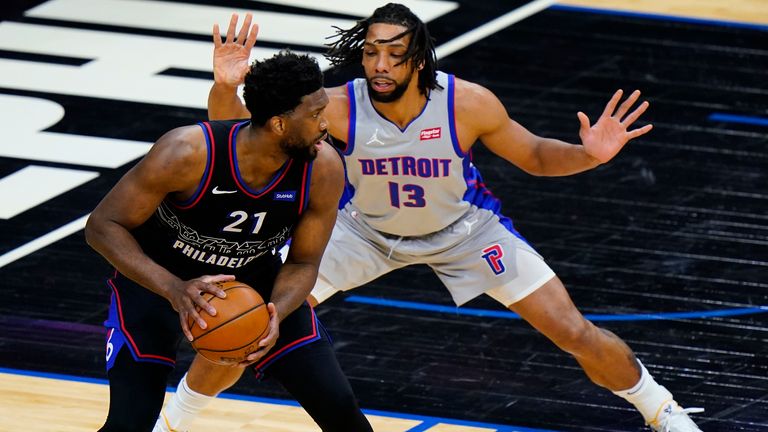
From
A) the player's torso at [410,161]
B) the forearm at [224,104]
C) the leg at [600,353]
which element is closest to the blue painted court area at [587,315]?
the leg at [600,353]

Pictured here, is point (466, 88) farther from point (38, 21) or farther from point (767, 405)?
point (38, 21)

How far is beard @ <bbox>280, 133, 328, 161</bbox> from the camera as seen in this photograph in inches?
246

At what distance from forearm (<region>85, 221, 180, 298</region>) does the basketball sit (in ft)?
0.60

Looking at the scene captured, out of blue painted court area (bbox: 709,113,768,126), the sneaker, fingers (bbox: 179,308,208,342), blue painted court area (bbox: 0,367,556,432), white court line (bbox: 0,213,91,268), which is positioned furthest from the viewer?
blue painted court area (bbox: 709,113,768,126)

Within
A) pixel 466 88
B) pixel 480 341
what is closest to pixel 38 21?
pixel 480 341

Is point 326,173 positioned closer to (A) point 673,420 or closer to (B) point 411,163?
(B) point 411,163

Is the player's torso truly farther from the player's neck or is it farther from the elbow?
the elbow

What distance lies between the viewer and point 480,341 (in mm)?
8898

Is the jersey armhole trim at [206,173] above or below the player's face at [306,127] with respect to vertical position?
below

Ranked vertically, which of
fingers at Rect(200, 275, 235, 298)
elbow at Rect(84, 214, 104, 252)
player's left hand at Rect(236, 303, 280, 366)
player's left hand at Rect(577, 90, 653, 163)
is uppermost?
player's left hand at Rect(577, 90, 653, 163)

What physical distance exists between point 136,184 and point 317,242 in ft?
2.59

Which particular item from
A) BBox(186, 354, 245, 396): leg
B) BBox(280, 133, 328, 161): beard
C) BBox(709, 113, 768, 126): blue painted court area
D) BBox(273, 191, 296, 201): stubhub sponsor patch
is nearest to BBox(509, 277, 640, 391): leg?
BBox(186, 354, 245, 396): leg

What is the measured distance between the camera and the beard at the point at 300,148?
246 inches

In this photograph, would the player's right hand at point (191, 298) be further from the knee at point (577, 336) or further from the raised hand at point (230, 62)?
the knee at point (577, 336)
